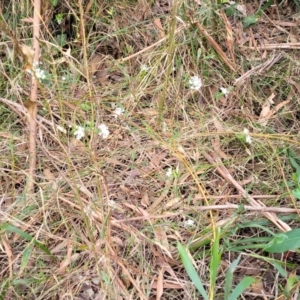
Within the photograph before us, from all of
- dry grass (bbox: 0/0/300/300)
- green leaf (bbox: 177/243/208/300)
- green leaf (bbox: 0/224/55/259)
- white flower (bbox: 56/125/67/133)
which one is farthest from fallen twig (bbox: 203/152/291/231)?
green leaf (bbox: 0/224/55/259)

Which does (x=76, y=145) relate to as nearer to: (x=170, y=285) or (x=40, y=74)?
(x=40, y=74)

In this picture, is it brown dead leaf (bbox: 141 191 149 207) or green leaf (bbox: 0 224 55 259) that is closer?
green leaf (bbox: 0 224 55 259)

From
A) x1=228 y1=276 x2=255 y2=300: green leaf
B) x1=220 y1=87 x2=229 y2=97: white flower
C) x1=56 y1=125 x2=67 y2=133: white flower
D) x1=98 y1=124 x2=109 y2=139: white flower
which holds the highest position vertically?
x1=220 y1=87 x2=229 y2=97: white flower

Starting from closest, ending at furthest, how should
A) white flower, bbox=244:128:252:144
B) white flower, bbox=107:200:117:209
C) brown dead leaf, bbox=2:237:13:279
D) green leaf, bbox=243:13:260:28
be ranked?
brown dead leaf, bbox=2:237:13:279 < white flower, bbox=107:200:117:209 < white flower, bbox=244:128:252:144 < green leaf, bbox=243:13:260:28

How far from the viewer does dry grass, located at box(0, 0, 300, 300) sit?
1.25 m

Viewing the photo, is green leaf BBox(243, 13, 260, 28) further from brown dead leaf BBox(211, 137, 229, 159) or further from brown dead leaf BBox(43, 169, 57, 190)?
brown dead leaf BBox(43, 169, 57, 190)

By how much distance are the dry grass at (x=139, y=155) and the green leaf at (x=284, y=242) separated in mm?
66

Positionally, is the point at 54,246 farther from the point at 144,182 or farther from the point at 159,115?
the point at 159,115

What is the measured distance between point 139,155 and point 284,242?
50 centimetres

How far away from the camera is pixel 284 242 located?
1178mm

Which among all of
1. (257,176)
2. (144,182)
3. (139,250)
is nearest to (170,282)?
(139,250)

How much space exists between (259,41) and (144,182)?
69cm

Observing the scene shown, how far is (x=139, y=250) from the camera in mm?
1271

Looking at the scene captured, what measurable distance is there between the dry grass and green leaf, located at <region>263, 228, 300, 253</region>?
66 millimetres
